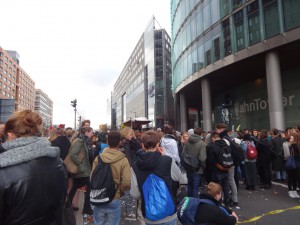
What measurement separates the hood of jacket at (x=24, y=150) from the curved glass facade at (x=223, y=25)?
17049 millimetres

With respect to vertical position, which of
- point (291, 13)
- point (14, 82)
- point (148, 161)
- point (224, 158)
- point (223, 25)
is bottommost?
point (224, 158)

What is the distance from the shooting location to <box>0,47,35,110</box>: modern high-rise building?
282 feet

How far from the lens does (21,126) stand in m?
2.06

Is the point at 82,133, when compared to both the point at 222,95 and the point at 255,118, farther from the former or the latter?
the point at 222,95

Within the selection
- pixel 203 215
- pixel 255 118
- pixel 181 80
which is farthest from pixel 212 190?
pixel 181 80

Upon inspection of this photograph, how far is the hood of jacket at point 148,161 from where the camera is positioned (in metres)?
3.04

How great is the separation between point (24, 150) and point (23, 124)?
0.96 feet

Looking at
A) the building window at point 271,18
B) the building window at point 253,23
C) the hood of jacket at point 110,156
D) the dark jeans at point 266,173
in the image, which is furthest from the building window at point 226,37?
the hood of jacket at point 110,156

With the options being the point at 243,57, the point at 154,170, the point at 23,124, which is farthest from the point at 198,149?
the point at 243,57

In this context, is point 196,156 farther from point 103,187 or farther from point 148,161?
point 148,161

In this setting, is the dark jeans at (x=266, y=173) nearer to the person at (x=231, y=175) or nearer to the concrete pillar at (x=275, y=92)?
the person at (x=231, y=175)

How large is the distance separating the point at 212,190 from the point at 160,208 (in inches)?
34.6

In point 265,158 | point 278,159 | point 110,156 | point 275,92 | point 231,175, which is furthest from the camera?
point 275,92

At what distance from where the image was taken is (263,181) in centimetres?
868
